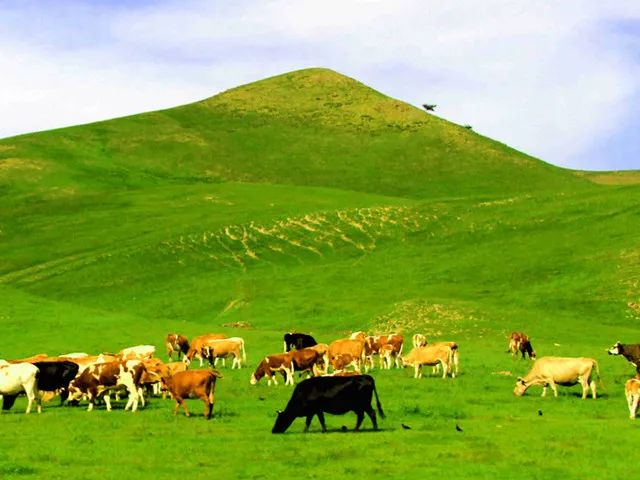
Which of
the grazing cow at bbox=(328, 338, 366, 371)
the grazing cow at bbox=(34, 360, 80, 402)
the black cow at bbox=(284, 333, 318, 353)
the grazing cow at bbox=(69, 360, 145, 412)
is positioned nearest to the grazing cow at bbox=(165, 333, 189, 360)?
the black cow at bbox=(284, 333, 318, 353)

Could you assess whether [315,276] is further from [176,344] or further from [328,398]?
[328,398]

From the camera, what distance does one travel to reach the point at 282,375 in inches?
1398

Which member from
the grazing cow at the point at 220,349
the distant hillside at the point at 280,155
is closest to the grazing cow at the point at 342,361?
the grazing cow at the point at 220,349

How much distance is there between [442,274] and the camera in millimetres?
77312

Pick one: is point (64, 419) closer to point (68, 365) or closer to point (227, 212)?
point (68, 365)

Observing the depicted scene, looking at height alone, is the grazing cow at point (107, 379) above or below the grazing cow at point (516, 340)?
above

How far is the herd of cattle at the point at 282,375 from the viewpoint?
2395 centimetres

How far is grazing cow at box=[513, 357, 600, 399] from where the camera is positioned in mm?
30594

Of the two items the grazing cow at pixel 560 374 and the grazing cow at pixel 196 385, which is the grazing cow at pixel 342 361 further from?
the grazing cow at pixel 196 385

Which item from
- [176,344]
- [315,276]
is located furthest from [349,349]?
[315,276]

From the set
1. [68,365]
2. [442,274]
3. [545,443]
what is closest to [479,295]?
[442,274]

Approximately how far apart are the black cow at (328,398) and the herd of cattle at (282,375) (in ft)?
0.08

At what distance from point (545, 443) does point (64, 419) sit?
43.6 ft

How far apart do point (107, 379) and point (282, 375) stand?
794 cm
